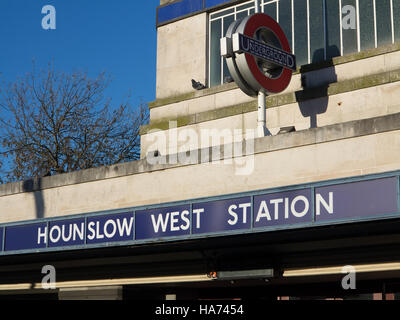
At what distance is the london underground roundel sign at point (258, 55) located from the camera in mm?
21078

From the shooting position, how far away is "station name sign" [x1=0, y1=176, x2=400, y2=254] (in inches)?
545

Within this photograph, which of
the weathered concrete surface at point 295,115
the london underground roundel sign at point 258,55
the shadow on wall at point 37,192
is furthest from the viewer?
the shadow on wall at point 37,192

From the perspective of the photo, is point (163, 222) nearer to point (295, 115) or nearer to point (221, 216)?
point (221, 216)

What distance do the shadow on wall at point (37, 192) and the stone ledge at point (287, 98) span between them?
515 cm

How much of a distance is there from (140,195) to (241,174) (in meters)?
3.24

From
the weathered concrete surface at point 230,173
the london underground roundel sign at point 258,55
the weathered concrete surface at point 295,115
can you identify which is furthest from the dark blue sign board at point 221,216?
the weathered concrete surface at point 295,115

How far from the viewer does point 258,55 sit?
70.2 feet

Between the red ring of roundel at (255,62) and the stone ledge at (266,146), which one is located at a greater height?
the red ring of roundel at (255,62)

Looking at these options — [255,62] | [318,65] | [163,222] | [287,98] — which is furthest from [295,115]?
[163,222]

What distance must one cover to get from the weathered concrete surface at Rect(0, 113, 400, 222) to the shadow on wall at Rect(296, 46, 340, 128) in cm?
500

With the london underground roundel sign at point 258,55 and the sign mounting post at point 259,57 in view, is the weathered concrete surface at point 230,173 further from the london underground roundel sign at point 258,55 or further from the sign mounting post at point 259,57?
the london underground roundel sign at point 258,55

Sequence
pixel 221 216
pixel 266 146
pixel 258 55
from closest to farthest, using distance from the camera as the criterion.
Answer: pixel 221 216
pixel 266 146
pixel 258 55

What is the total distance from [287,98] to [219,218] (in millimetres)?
7926

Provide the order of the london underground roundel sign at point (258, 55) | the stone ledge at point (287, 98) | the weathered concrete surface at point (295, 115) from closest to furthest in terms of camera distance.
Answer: the london underground roundel sign at point (258, 55), the weathered concrete surface at point (295, 115), the stone ledge at point (287, 98)
